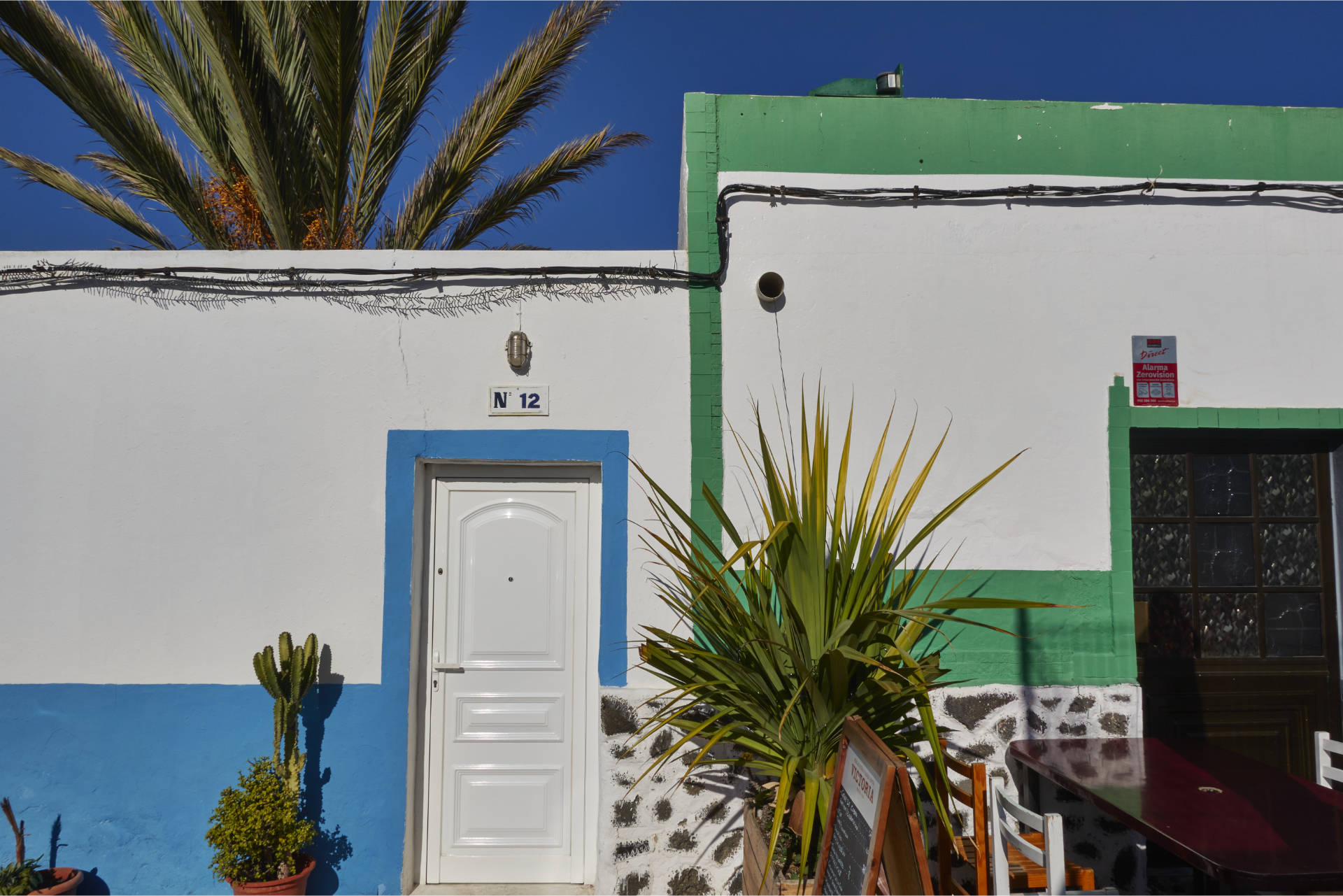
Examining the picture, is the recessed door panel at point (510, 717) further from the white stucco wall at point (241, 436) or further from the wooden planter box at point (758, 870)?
the wooden planter box at point (758, 870)

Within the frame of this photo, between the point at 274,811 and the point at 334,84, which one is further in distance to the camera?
the point at 334,84

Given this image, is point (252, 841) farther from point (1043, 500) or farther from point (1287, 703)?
point (1287, 703)

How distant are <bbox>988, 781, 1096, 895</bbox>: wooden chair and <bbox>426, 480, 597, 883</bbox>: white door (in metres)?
1.88

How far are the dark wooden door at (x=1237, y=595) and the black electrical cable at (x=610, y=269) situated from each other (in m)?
1.23

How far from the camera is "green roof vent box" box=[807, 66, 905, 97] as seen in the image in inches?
194

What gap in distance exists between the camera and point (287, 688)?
4020 millimetres

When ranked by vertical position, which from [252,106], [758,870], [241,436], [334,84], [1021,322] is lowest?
[758,870]

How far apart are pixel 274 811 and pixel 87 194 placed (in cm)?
516

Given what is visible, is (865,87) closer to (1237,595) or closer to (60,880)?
(1237,595)

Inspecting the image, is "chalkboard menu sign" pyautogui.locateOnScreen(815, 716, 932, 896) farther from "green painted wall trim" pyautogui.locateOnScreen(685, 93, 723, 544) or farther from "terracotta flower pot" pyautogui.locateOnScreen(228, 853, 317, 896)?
"terracotta flower pot" pyautogui.locateOnScreen(228, 853, 317, 896)

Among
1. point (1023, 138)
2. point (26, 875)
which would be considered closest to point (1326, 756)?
point (1023, 138)

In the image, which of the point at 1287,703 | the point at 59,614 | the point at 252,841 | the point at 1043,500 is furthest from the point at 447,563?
the point at 1287,703

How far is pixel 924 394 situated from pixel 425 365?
7.69ft

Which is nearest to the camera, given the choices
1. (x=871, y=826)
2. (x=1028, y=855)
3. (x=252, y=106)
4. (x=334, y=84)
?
(x=871, y=826)
